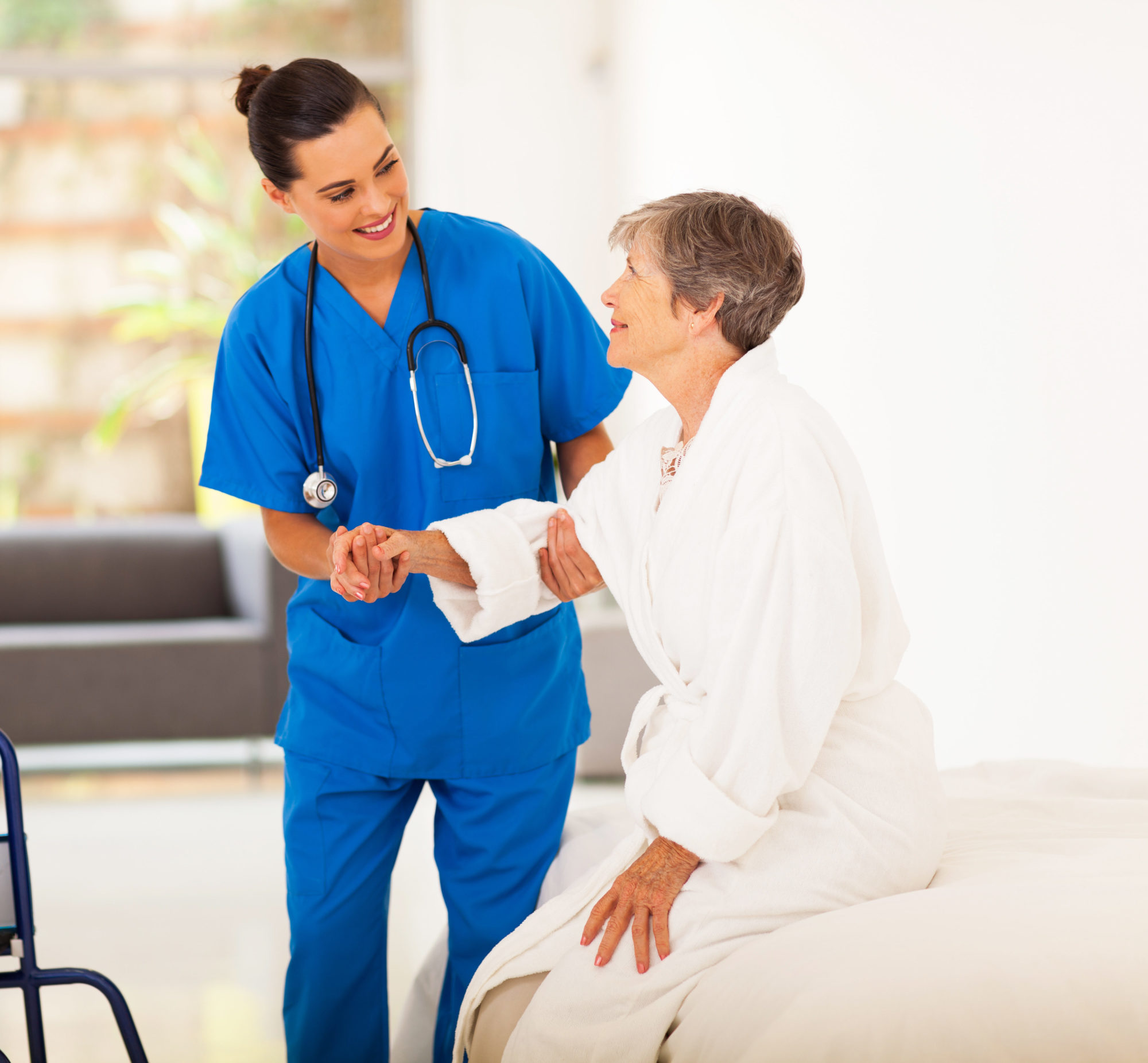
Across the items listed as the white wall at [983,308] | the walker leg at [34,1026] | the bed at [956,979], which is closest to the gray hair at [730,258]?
the bed at [956,979]

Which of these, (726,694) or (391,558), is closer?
(726,694)

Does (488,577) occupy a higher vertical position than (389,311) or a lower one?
lower

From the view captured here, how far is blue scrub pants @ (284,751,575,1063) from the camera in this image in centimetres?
162

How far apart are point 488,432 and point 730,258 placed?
17.8 inches

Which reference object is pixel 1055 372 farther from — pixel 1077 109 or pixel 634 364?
pixel 634 364

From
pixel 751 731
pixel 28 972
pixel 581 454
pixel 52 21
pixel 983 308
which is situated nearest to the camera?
pixel 751 731

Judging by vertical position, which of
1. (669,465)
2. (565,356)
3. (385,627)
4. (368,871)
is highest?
(565,356)

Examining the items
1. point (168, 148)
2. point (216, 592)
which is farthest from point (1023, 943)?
point (168, 148)

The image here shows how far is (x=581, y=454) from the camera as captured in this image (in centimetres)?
177

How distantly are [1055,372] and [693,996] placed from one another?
1359mm

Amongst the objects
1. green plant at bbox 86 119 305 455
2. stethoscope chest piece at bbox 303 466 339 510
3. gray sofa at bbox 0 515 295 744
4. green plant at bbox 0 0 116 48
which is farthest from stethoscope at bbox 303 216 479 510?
green plant at bbox 0 0 116 48

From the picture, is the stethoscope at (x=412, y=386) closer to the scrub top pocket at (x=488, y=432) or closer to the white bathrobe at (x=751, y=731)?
the scrub top pocket at (x=488, y=432)

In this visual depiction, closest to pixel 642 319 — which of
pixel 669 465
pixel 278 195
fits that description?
pixel 669 465

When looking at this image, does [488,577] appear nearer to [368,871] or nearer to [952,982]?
[368,871]
